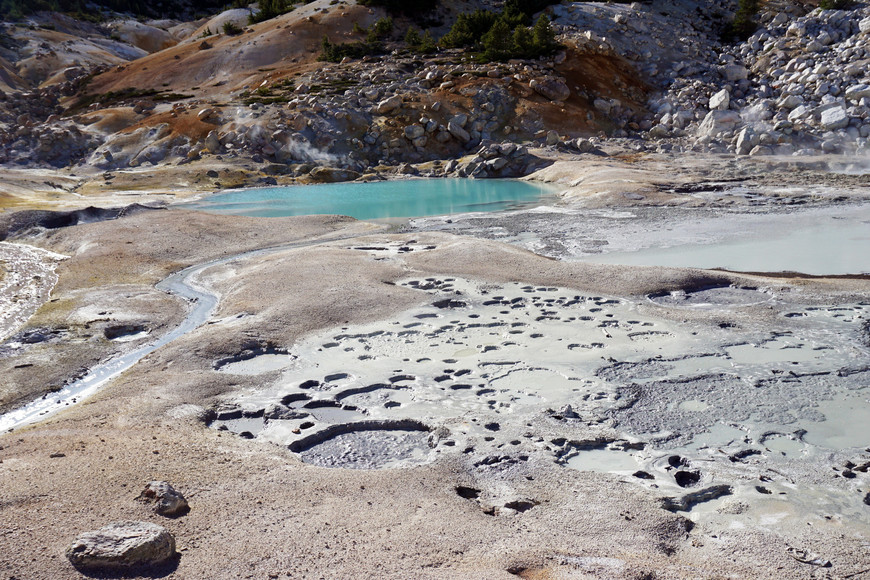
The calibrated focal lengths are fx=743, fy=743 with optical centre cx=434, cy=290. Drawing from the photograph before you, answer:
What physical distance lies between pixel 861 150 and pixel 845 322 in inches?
1064

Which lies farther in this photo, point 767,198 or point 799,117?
point 799,117

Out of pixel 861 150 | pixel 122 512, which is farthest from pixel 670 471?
pixel 861 150

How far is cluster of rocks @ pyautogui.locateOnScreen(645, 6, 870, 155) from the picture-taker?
3634cm

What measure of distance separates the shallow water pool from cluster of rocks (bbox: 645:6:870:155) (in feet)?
39.8

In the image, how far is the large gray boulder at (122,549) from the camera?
5.35 m

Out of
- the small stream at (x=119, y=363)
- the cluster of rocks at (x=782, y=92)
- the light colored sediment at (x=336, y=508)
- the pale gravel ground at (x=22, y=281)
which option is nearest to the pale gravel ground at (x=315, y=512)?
the light colored sediment at (x=336, y=508)

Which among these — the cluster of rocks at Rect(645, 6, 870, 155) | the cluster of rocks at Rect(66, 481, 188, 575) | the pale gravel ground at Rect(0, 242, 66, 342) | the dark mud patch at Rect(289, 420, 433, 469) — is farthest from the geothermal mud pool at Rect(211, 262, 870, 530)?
the cluster of rocks at Rect(645, 6, 870, 155)

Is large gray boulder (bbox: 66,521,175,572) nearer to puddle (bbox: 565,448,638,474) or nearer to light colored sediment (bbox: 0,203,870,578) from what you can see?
light colored sediment (bbox: 0,203,870,578)

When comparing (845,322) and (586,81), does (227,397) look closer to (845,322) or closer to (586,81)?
(845,322)

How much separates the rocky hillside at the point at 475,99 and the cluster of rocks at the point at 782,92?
105 mm

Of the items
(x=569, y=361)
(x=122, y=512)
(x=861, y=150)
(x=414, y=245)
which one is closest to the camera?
(x=122, y=512)

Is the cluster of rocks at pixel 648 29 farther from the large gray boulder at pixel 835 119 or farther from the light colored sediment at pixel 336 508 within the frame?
the light colored sediment at pixel 336 508

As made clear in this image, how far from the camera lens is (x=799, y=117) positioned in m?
38.5

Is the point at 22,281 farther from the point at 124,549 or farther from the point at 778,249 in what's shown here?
the point at 778,249
